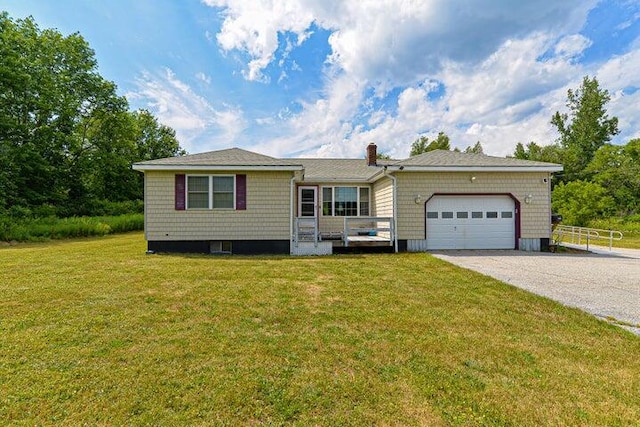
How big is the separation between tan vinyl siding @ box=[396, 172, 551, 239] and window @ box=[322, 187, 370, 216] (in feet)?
8.90

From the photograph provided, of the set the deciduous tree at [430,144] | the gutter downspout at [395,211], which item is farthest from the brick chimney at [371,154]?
the deciduous tree at [430,144]

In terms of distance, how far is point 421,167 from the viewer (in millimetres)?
10422

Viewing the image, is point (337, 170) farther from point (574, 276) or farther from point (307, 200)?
point (574, 276)

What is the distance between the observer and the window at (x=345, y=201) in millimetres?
12922

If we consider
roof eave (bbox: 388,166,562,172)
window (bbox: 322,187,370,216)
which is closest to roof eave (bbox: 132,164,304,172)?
window (bbox: 322,187,370,216)

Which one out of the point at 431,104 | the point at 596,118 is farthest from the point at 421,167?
the point at 596,118

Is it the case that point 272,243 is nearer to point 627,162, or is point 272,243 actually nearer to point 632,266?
point 632,266

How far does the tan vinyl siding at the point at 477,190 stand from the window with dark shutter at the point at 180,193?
7.51 meters

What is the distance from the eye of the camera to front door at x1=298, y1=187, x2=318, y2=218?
42.0 feet

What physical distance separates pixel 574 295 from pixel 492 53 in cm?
1180

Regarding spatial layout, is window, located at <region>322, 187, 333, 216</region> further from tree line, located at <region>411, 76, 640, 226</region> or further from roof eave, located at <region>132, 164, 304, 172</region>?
tree line, located at <region>411, 76, 640, 226</region>

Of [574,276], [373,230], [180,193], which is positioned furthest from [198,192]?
[574,276]

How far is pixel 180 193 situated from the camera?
10.1 m

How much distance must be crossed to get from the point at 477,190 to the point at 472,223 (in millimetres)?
1231
